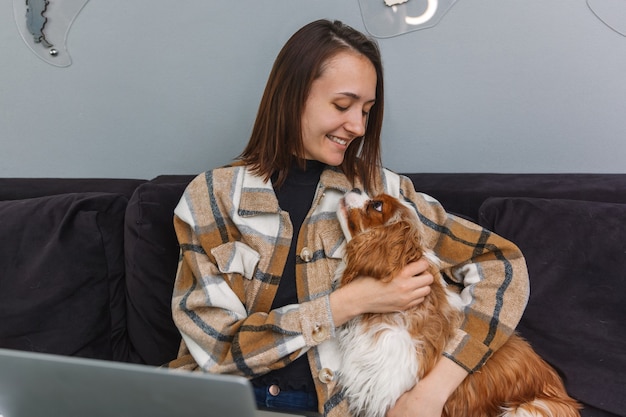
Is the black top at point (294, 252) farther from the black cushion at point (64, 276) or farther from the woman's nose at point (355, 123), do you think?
the black cushion at point (64, 276)

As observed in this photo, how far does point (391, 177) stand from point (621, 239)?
71cm

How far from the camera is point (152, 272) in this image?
1.67m

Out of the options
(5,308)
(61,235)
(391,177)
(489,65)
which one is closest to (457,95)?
(489,65)

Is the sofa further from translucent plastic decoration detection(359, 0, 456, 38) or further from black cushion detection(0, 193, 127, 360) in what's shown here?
translucent plastic decoration detection(359, 0, 456, 38)

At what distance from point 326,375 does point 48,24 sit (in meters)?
1.94

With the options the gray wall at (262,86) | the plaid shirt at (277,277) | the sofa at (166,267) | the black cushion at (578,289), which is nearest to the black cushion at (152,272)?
the sofa at (166,267)

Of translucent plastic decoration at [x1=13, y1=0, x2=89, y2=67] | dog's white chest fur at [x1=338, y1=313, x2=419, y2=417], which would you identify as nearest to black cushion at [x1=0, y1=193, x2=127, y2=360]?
translucent plastic decoration at [x1=13, y1=0, x2=89, y2=67]

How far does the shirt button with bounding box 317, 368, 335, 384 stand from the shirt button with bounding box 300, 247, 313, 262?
0.31 meters

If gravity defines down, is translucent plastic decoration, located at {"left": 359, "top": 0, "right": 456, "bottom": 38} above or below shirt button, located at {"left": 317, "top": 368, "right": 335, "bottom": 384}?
above

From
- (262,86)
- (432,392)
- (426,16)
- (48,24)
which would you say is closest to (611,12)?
(426,16)

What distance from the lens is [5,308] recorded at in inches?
65.9

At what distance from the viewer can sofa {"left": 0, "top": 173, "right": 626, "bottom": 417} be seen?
1.47 metres

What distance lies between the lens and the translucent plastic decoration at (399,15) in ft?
6.35

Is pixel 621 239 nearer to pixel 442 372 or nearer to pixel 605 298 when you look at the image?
pixel 605 298
